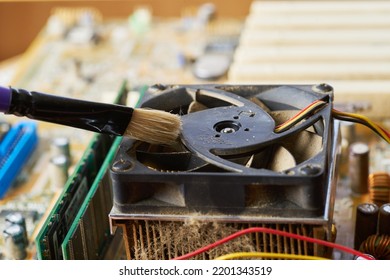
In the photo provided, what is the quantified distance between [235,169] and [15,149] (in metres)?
1.73

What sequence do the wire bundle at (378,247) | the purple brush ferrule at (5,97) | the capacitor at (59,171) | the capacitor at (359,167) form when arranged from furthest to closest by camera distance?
the capacitor at (59,171) < the capacitor at (359,167) < the wire bundle at (378,247) < the purple brush ferrule at (5,97)

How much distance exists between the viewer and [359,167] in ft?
10.9

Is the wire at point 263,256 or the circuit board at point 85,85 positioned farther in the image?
the circuit board at point 85,85

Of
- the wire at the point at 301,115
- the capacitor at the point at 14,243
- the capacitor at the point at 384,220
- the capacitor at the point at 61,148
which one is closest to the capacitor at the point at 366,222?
the capacitor at the point at 384,220

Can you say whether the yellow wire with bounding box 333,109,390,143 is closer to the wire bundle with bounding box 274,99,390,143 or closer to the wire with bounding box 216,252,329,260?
the wire bundle with bounding box 274,99,390,143

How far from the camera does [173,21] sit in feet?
17.6

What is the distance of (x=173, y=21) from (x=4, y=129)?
6.09ft

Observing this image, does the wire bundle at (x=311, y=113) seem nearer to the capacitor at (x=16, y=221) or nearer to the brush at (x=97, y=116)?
the brush at (x=97, y=116)

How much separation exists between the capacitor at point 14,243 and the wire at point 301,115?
112cm

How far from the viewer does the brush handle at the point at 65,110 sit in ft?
7.70

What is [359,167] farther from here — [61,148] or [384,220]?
[61,148]

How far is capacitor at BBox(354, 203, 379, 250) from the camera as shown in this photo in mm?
2826

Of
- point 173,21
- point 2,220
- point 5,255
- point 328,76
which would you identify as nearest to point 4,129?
point 2,220

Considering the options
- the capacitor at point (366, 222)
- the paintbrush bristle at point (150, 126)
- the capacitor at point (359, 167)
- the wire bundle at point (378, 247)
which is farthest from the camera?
the capacitor at point (359, 167)
